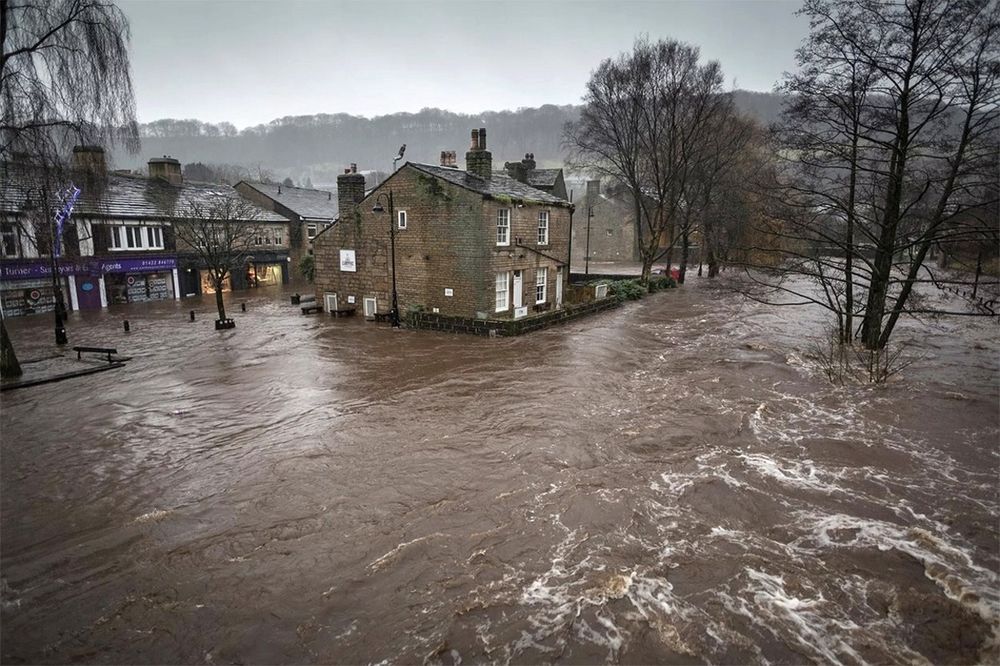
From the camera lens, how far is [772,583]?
6.41 meters

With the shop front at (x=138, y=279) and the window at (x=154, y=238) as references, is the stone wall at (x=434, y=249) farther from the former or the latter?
the window at (x=154, y=238)

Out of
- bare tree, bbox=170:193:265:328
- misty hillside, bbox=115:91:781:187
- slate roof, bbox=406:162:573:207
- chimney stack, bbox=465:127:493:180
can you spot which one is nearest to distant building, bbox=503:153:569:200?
slate roof, bbox=406:162:573:207

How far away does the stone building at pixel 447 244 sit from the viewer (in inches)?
864

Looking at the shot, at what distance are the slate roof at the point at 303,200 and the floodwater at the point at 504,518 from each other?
34.2 metres

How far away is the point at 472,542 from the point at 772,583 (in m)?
3.87

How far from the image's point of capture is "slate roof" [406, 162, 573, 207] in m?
21.9

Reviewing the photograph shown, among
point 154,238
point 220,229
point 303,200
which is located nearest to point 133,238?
point 154,238

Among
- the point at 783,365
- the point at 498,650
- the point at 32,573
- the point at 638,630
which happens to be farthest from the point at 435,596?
the point at 783,365

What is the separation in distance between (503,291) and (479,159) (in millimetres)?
6785

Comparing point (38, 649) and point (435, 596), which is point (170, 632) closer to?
point (38, 649)

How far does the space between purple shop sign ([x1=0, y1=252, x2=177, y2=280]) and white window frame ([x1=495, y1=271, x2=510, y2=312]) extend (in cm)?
2499

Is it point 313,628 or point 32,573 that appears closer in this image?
point 313,628

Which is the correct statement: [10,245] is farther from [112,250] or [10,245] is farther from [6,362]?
[6,362]

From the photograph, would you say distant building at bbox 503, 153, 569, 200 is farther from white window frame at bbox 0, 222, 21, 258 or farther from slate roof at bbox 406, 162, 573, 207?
white window frame at bbox 0, 222, 21, 258
